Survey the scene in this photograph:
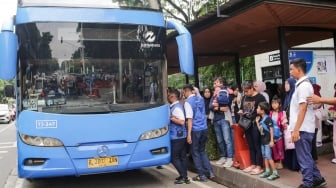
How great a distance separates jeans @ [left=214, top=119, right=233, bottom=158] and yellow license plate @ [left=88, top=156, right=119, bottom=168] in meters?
2.25

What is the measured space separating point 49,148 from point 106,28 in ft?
A: 7.07

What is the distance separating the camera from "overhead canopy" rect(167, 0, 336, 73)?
762cm

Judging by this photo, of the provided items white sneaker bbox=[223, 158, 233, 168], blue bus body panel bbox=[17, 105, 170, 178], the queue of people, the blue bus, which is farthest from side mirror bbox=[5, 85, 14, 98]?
white sneaker bbox=[223, 158, 233, 168]

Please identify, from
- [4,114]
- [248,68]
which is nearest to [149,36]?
[248,68]

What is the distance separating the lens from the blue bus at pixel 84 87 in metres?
6.70

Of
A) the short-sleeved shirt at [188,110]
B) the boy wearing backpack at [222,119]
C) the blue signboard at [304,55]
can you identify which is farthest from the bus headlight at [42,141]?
the blue signboard at [304,55]

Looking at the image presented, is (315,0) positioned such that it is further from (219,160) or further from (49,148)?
(49,148)

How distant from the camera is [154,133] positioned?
23.7 ft

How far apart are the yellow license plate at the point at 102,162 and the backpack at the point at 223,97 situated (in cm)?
226

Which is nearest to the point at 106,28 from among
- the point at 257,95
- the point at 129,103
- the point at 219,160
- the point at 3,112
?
the point at 129,103

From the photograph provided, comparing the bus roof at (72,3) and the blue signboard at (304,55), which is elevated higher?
the bus roof at (72,3)

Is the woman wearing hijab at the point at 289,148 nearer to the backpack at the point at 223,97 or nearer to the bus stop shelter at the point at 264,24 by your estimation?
the backpack at the point at 223,97

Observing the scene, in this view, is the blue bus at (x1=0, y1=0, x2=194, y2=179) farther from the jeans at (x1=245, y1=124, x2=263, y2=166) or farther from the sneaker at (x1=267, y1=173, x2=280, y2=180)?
the sneaker at (x1=267, y1=173, x2=280, y2=180)

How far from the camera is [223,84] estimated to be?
7969mm
